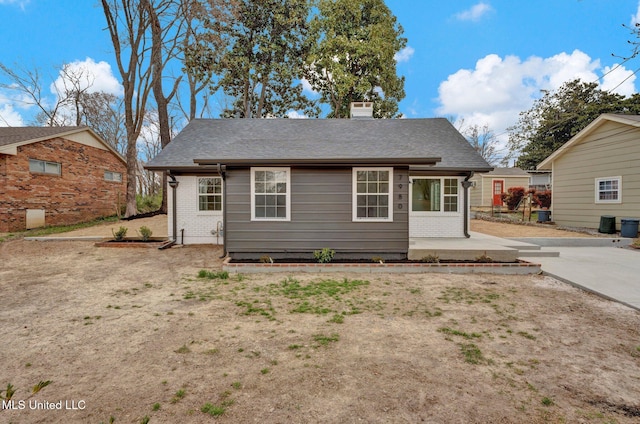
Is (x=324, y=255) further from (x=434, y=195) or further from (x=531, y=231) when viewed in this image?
(x=531, y=231)

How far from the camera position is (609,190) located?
1154 centimetres

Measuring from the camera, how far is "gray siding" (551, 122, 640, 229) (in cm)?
1072

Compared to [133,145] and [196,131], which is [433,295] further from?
[133,145]

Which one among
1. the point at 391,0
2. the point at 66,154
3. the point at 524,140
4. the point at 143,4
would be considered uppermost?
the point at 391,0

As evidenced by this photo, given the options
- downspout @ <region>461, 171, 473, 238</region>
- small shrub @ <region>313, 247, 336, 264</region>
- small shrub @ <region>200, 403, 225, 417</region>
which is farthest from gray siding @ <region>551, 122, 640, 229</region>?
small shrub @ <region>200, 403, 225, 417</region>

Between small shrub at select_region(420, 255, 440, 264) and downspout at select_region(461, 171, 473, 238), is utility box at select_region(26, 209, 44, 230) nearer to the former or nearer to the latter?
small shrub at select_region(420, 255, 440, 264)

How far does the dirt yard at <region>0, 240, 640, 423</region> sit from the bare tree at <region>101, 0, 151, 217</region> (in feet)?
35.0

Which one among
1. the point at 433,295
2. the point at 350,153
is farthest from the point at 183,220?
the point at 433,295

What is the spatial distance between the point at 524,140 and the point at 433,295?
3236cm

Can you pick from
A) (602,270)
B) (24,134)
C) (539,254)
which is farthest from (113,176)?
(602,270)

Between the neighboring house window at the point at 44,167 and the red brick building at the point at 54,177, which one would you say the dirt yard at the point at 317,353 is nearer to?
the red brick building at the point at 54,177

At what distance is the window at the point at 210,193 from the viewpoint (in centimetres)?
940

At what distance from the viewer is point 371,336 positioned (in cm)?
348

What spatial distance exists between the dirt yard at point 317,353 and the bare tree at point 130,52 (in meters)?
10.7
